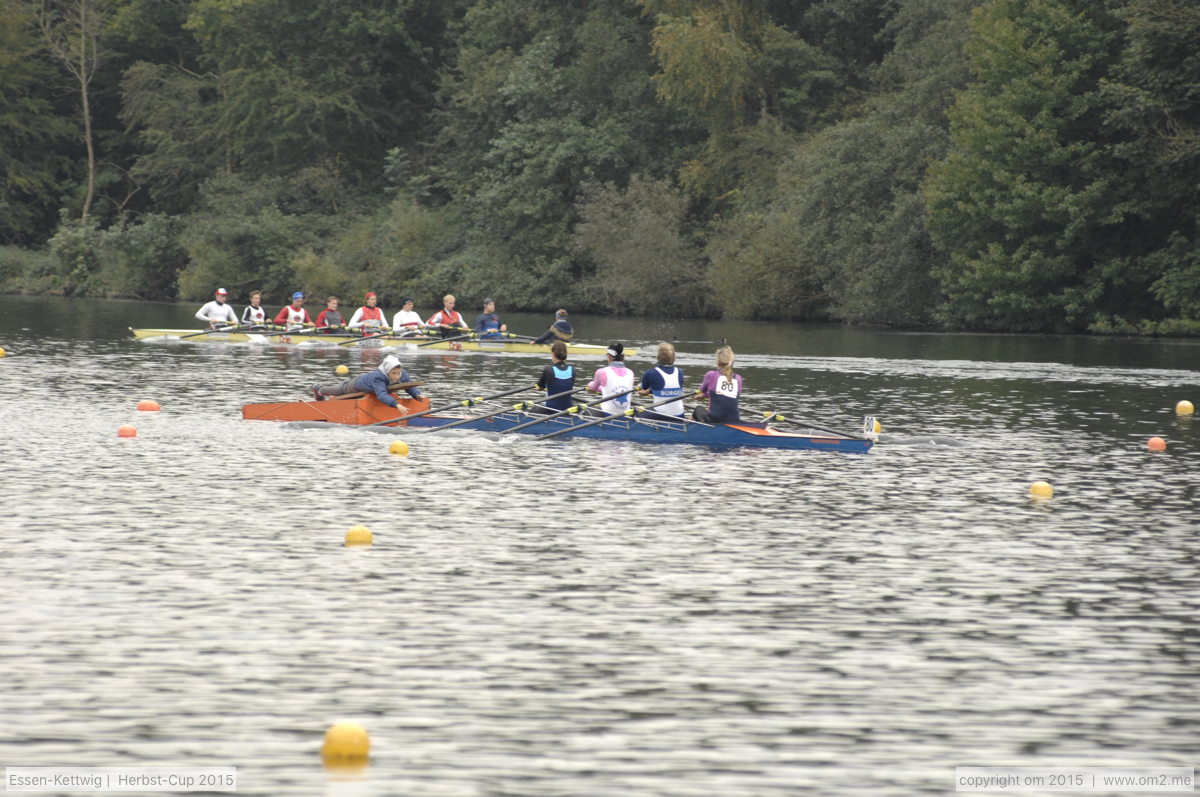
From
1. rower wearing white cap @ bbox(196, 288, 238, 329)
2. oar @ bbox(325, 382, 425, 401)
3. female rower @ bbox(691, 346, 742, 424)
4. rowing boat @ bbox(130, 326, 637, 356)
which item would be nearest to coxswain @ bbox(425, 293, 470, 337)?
rowing boat @ bbox(130, 326, 637, 356)

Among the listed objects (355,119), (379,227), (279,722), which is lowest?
(279,722)

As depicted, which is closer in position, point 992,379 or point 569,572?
point 569,572

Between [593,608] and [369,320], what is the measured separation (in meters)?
32.1

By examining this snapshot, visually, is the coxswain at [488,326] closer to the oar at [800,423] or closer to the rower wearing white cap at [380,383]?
the rower wearing white cap at [380,383]

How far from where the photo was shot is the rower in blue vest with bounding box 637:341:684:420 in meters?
23.3

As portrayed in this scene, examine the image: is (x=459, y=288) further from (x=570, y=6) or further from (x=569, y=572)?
(x=569, y=572)

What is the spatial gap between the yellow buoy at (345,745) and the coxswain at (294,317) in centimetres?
3477

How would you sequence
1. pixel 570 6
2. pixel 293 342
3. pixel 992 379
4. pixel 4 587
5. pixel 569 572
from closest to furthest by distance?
pixel 4 587 < pixel 569 572 < pixel 992 379 < pixel 293 342 < pixel 570 6

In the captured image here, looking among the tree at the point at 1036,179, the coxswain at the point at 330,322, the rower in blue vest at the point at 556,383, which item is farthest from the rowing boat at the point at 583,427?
the tree at the point at 1036,179

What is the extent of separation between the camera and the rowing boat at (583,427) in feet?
73.0

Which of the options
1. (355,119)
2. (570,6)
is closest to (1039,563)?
(570,6)

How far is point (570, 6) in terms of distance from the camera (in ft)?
250

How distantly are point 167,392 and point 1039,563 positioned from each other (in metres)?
19.1
